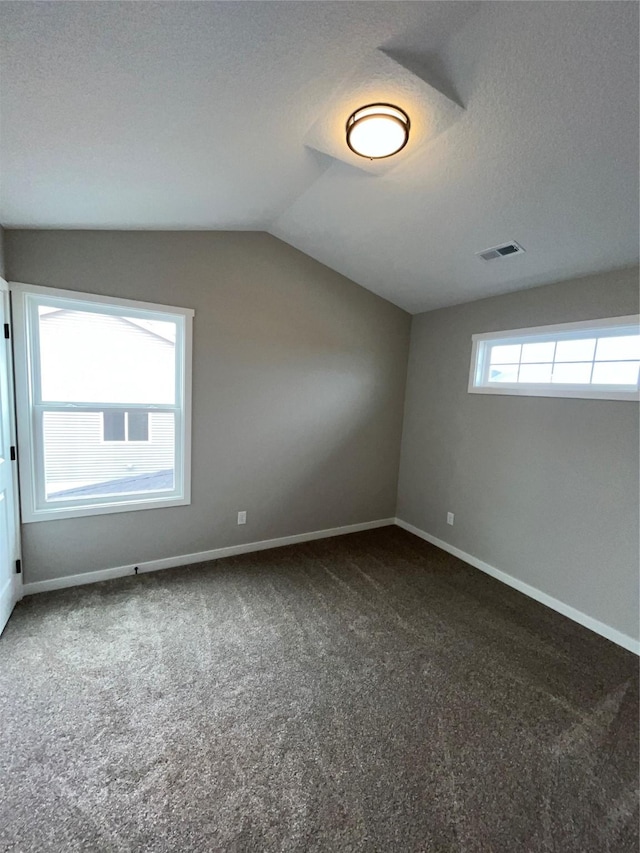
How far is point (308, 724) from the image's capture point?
5.36ft

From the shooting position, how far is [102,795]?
1.30 metres

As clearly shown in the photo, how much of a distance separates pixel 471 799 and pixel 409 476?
2807 millimetres

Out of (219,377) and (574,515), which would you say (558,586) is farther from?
(219,377)

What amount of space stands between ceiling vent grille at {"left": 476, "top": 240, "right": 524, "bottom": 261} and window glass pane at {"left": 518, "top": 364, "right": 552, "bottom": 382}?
0.91 m

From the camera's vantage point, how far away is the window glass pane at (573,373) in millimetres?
2510

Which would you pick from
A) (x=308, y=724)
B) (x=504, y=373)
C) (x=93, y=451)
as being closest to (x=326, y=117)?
(x=504, y=373)

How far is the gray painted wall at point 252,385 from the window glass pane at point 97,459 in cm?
21

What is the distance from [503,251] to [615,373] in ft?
3.71

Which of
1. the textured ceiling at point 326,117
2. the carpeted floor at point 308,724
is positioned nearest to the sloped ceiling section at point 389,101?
the textured ceiling at point 326,117

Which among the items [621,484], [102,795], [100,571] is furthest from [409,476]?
[102,795]

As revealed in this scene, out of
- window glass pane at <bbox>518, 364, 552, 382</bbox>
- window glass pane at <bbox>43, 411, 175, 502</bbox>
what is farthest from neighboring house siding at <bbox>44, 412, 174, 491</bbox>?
window glass pane at <bbox>518, 364, 552, 382</bbox>

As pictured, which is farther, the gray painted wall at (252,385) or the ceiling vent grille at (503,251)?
the gray painted wall at (252,385)

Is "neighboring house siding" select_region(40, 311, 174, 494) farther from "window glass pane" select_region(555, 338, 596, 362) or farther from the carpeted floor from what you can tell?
"window glass pane" select_region(555, 338, 596, 362)

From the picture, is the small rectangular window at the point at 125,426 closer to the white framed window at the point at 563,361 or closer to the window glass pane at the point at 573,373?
the white framed window at the point at 563,361
